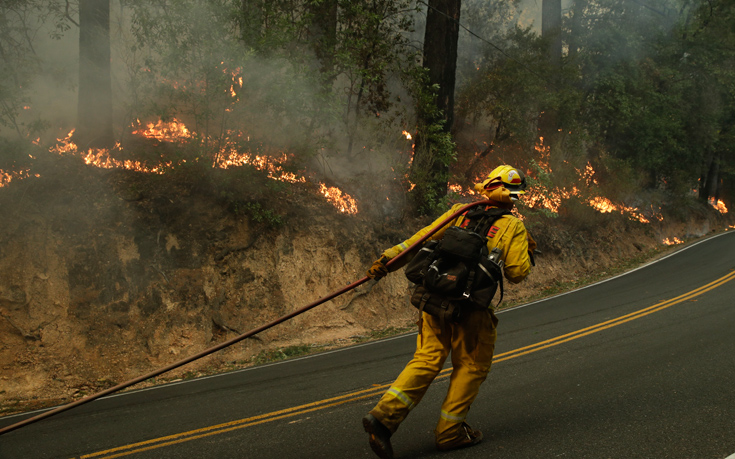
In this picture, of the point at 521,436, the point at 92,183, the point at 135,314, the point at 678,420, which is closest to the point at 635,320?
the point at 678,420

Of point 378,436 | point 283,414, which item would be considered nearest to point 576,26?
point 283,414

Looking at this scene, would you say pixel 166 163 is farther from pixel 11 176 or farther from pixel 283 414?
pixel 283 414

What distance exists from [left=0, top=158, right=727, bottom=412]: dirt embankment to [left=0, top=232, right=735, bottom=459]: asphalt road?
1778 millimetres

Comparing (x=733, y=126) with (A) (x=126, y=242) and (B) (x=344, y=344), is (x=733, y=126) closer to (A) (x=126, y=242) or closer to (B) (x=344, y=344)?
(B) (x=344, y=344)

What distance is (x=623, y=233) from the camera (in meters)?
19.9

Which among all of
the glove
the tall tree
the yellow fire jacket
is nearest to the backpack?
the yellow fire jacket

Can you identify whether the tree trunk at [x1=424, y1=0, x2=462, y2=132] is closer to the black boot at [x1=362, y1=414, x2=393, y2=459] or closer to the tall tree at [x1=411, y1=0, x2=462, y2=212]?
the tall tree at [x1=411, y1=0, x2=462, y2=212]

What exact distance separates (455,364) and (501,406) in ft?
4.27

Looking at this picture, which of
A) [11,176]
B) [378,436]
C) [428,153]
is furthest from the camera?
[428,153]

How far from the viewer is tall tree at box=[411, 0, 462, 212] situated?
45.5 feet

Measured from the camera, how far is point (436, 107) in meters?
14.0

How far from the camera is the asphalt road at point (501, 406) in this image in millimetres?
4219

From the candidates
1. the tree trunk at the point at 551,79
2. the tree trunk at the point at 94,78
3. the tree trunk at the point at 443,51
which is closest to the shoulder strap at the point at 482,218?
the tree trunk at the point at 94,78

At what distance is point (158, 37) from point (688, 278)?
12.5 meters
